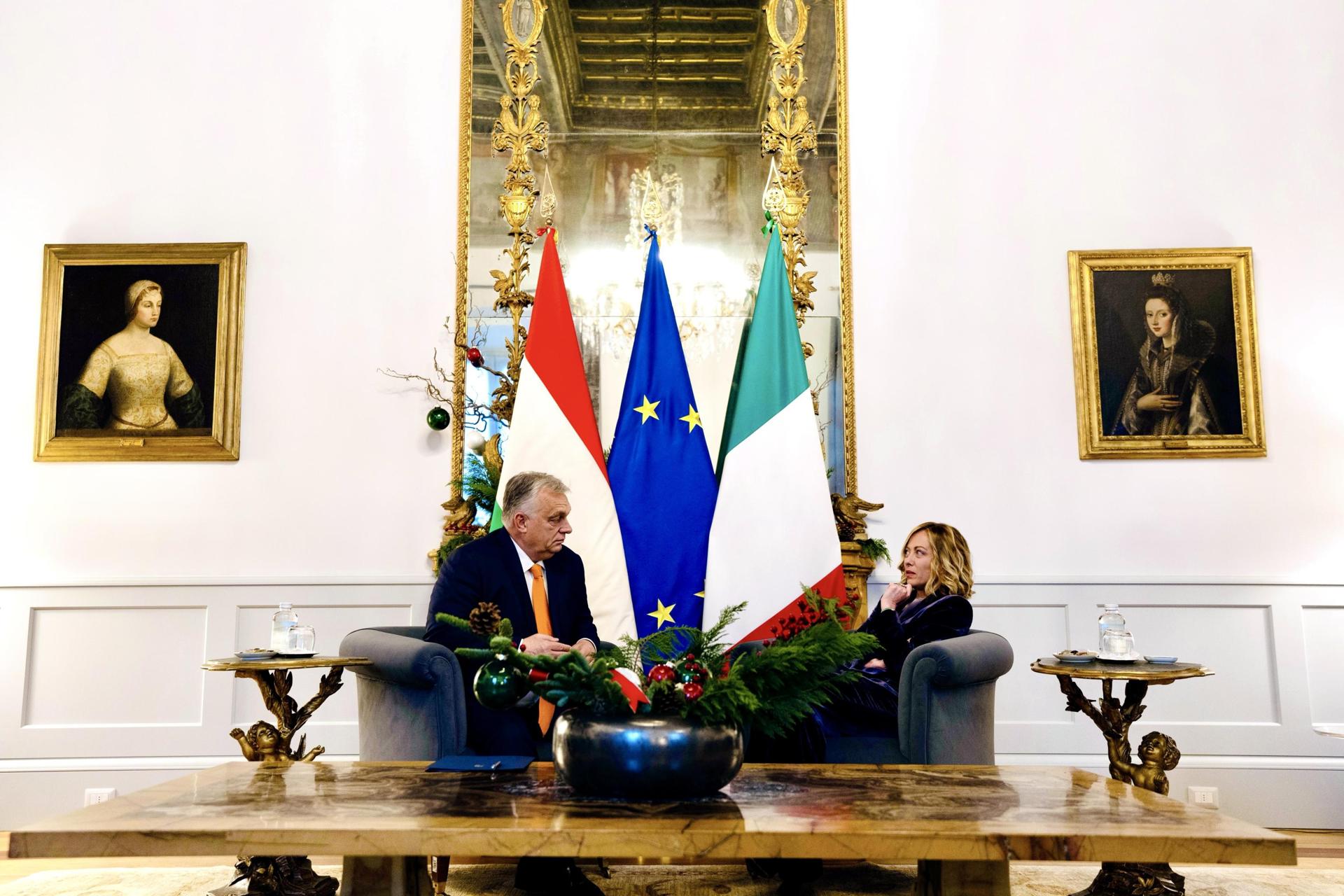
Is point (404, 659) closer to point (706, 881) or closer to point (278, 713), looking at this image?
point (278, 713)

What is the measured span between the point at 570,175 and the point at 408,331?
43.4 inches

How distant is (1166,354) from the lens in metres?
4.98

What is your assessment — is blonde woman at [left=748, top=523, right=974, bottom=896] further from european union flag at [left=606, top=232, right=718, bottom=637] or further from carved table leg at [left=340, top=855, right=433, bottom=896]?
carved table leg at [left=340, top=855, right=433, bottom=896]

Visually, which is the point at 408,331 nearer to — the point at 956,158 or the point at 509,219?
the point at 509,219

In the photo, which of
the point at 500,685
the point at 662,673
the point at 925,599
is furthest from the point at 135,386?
the point at 662,673

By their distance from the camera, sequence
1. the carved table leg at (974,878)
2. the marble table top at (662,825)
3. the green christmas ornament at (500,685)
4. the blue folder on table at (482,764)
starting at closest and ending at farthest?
1. the marble table top at (662,825)
2. the carved table leg at (974,878)
3. the green christmas ornament at (500,685)
4. the blue folder on table at (482,764)

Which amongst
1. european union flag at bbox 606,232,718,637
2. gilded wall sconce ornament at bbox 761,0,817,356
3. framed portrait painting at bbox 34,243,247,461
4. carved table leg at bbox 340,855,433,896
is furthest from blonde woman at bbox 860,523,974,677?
framed portrait painting at bbox 34,243,247,461

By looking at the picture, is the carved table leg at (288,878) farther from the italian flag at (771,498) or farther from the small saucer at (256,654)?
the italian flag at (771,498)

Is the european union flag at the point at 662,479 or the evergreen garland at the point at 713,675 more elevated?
the european union flag at the point at 662,479

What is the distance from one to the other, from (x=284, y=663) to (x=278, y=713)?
0.95ft

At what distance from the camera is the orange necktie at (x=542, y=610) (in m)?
3.51

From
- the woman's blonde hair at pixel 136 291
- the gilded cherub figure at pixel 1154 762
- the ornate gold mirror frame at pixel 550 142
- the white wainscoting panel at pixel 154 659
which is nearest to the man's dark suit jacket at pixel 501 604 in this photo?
the ornate gold mirror frame at pixel 550 142

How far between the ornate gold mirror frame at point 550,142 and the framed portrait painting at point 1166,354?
1133 millimetres

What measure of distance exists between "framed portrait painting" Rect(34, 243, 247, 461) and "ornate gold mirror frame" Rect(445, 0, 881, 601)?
1091 millimetres
